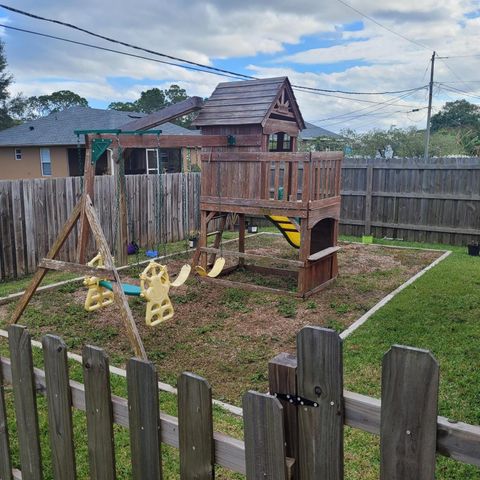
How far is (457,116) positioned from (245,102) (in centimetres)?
4589

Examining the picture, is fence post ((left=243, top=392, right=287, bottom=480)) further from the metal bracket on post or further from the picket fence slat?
the picket fence slat

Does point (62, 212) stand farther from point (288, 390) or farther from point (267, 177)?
point (288, 390)

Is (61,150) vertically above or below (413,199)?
above

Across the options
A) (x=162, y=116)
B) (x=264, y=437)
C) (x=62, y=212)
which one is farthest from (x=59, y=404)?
(x=62, y=212)

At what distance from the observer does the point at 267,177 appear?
6719 millimetres

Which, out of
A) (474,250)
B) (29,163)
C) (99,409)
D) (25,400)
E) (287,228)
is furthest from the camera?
(29,163)

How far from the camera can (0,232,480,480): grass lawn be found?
3234 millimetres

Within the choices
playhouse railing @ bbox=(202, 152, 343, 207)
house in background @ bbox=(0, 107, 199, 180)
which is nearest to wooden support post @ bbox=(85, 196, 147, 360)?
playhouse railing @ bbox=(202, 152, 343, 207)

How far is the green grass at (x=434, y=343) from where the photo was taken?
2918mm

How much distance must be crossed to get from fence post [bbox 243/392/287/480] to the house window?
23010mm

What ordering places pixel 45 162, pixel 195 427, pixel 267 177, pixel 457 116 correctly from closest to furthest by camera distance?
pixel 195 427 < pixel 267 177 < pixel 45 162 < pixel 457 116

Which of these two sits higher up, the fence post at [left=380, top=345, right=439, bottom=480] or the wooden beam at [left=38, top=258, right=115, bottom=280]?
the fence post at [left=380, top=345, right=439, bottom=480]

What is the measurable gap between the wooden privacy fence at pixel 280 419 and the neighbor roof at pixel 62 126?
20.9 m

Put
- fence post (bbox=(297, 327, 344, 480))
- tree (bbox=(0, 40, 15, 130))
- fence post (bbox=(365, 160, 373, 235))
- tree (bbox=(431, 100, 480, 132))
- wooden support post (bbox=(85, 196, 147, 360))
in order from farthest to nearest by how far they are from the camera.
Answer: tree (bbox=(431, 100, 480, 132)) → tree (bbox=(0, 40, 15, 130)) → fence post (bbox=(365, 160, 373, 235)) → wooden support post (bbox=(85, 196, 147, 360)) → fence post (bbox=(297, 327, 344, 480))
